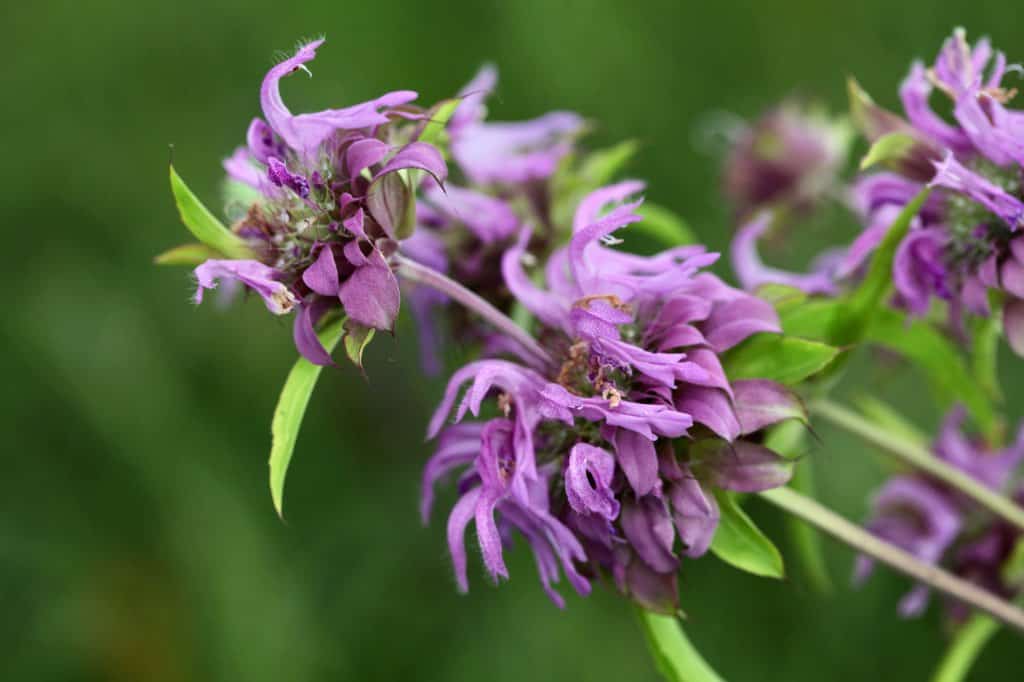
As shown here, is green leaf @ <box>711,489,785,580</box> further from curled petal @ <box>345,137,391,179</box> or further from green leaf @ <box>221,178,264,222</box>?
green leaf @ <box>221,178,264,222</box>

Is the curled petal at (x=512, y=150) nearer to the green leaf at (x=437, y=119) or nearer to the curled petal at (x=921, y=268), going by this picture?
the green leaf at (x=437, y=119)

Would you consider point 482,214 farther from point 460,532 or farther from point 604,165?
point 460,532

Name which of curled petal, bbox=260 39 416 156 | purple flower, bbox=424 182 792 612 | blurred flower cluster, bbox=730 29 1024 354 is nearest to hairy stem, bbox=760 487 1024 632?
purple flower, bbox=424 182 792 612

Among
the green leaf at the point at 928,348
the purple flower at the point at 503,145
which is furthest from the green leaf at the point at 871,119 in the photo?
the purple flower at the point at 503,145

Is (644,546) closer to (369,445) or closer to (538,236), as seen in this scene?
(538,236)

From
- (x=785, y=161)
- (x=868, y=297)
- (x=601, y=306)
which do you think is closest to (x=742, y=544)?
(x=601, y=306)
